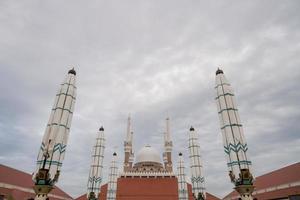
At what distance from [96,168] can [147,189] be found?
2558cm

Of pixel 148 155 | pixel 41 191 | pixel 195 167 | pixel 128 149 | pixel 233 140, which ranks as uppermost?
pixel 128 149

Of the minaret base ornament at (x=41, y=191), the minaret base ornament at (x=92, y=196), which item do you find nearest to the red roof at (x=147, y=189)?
the minaret base ornament at (x=92, y=196)

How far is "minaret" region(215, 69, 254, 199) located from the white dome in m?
44.7

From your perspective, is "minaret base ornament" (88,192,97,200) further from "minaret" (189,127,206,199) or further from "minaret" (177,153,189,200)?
"minaret" (177,153,189,200)

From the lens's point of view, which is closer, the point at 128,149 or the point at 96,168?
the point at 96,168

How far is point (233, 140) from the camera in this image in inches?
620

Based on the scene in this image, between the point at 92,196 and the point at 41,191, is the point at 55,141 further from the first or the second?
the point at 92,196

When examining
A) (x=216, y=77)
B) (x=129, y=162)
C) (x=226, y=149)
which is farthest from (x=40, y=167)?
(x=129, y=162)

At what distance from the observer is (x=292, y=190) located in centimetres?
2669

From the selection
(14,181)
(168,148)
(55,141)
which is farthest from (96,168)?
(168,148)

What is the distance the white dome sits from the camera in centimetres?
5962

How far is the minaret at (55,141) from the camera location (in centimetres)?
1393

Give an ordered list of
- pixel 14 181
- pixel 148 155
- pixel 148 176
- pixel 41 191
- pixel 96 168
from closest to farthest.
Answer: pixel 41 191 → pixel 96 168 → pixel 14 181 → pixel 148 176 → pixel 148 155

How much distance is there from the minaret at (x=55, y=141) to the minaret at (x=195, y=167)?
48.7ft
